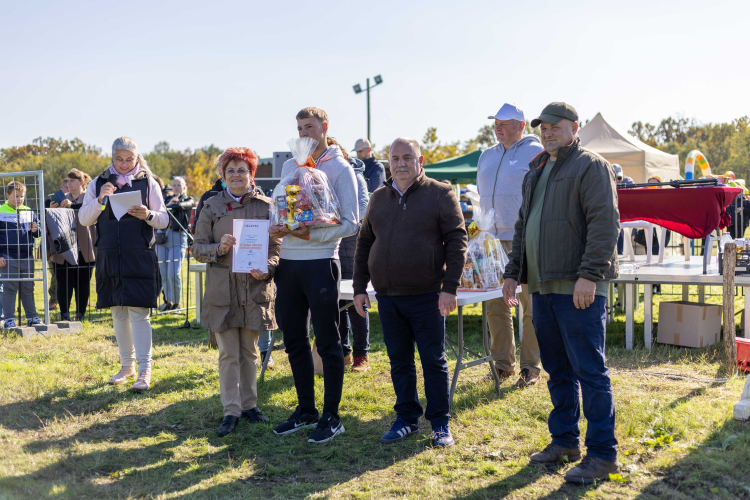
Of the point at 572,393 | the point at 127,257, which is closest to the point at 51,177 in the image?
the point at 127,257

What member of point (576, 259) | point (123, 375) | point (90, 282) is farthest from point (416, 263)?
point (90, 282)

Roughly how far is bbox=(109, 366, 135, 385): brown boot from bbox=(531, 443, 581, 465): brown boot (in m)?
3.41

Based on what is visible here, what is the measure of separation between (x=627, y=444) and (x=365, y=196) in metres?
2.45

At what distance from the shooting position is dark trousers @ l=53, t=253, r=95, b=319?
8148 millimetres

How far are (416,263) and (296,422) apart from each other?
1.41 meters

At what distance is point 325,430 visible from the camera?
12.7 ft

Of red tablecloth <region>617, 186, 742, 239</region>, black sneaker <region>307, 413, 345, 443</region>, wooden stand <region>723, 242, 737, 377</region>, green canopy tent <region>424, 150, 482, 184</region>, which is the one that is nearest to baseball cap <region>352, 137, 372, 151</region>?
red tablecloth <region>617, 186, 742, 239</region>

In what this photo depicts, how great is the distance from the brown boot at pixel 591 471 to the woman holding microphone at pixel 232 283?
6.52 feet

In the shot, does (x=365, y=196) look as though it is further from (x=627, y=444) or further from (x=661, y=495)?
(x=661, y=495)

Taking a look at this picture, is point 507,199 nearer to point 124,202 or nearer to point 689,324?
point 689,324

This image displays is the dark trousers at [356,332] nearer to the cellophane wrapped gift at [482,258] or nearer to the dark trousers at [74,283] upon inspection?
the cellophane wrapped gift at [482,258]

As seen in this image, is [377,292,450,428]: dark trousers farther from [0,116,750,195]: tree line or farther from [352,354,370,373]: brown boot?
[0,116,750,195]: tree line

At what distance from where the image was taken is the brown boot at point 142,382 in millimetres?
4957

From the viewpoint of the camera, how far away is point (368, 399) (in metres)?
4.70
